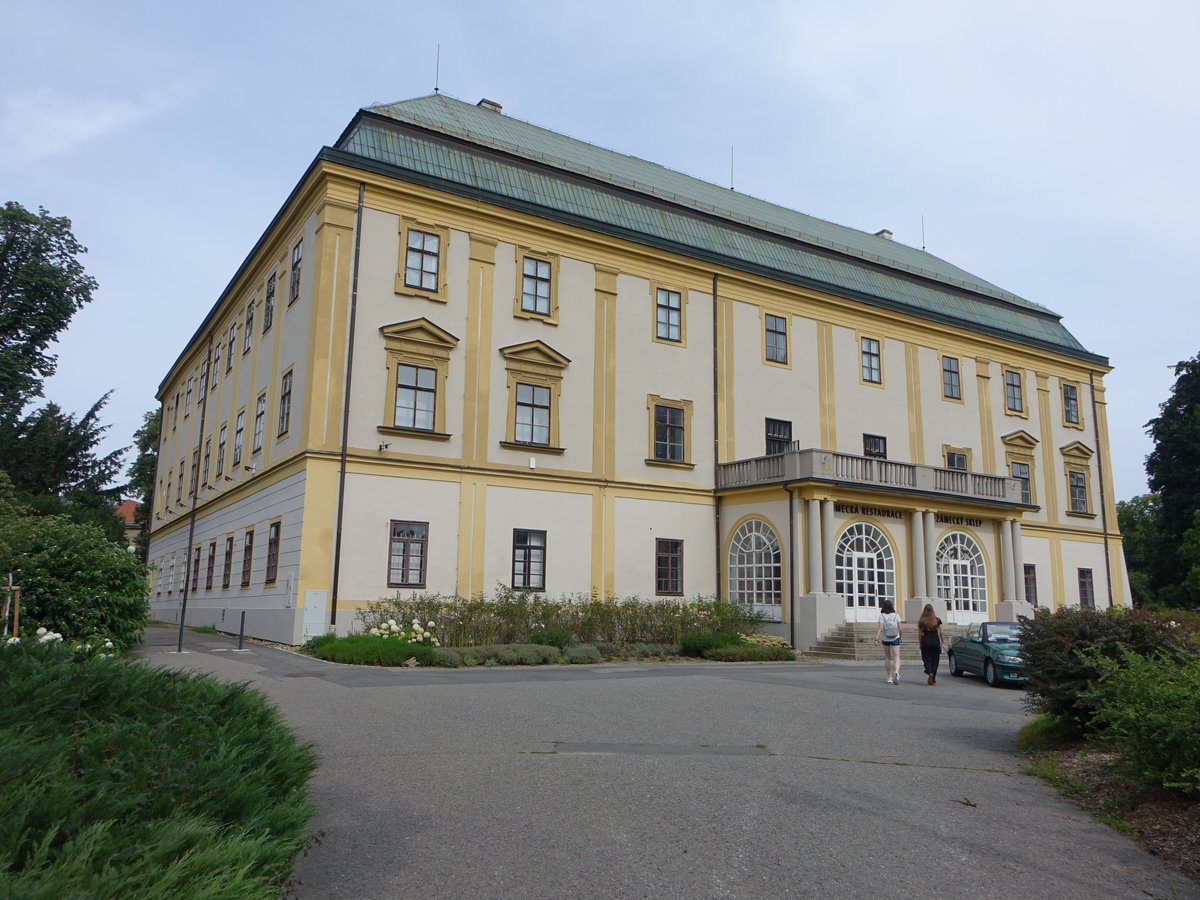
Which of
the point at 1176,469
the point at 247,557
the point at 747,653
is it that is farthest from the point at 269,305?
the point at 1176,469

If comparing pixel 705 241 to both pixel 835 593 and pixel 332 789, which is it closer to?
pixel 835 593

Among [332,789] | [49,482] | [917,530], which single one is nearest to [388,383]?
[917,530]

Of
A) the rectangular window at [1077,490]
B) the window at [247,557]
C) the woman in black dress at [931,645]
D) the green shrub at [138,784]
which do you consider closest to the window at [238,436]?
the window at [247,557]

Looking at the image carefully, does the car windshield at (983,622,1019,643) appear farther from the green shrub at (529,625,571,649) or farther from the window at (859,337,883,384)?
the window at (859,337,883,384)

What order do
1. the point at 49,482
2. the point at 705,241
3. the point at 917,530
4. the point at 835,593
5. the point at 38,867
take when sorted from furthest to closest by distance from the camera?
the point at 49,482 < the point at 705,241 < the point at 917,530 < the point at 835,593 < the point at 38,867

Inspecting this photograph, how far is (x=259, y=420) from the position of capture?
29719mm

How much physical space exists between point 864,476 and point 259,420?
1885cm

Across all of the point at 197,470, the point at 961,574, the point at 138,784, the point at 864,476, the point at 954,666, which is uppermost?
the point at 197,470

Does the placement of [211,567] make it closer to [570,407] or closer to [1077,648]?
[570,407]

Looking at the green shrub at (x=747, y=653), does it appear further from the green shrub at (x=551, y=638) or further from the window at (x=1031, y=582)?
the window at (x=1031, y=582)

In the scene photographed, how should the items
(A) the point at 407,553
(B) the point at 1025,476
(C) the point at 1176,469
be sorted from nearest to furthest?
(A) the point at 407,553 → (B) the point at 1025,476 → (C) the point at 1176,469

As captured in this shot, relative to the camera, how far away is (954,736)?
10.8 meters

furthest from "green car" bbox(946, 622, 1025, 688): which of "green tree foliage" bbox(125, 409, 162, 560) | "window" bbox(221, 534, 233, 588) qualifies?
"green tree foliage" bbox(125, 409, 162, 560)

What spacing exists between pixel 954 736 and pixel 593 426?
18.9 meters
